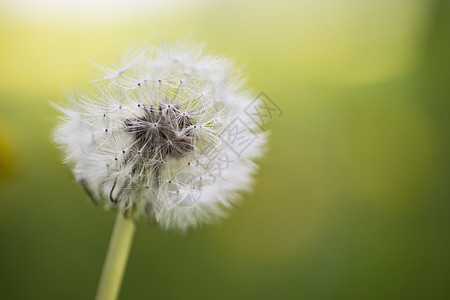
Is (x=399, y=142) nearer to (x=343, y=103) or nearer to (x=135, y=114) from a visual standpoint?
(x=343, y=103)

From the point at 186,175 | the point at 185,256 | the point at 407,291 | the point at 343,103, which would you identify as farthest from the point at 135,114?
the point at 407,291

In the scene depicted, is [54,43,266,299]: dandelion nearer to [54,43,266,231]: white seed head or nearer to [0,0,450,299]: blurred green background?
[54,43,266,231]: white seed head

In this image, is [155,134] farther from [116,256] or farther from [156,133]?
[116,256]

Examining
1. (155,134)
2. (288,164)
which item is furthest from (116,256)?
(288,164)

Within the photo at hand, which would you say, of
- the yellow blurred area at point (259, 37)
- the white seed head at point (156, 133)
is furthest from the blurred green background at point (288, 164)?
the white seed head at point (156, 133)

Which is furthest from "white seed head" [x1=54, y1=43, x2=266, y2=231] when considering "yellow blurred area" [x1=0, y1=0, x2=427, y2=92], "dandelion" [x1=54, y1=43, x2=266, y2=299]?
"yellow blurred area" [x1=0, y1=0, x2=427, y2=92]

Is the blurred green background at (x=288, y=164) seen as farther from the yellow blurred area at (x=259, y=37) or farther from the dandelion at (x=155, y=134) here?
the dandelion at (x=155, y=134)

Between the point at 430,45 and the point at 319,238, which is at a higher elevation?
the point at 430,45
